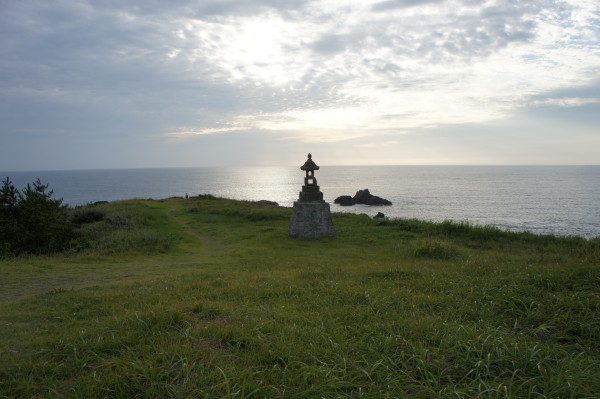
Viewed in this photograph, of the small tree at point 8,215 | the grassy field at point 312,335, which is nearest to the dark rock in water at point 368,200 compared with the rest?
the small tree at point 8,215

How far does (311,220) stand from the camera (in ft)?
60.9

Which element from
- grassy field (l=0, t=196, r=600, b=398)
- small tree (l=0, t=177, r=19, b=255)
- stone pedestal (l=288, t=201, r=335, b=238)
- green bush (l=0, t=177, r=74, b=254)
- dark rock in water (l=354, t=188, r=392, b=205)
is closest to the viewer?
grassy field (l=0, t=196, r=600, b=398)

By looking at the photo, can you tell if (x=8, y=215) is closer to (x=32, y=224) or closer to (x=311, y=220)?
(x=32, y=224)

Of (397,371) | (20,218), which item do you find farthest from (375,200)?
(397,371)

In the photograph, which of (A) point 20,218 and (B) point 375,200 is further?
(B) point 375,200

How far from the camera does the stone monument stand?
18.6 meters

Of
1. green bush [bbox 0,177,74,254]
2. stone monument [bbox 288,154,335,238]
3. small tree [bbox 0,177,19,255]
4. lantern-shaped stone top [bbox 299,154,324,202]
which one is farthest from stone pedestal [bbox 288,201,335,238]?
small tree [bbox 0,177,19,255]

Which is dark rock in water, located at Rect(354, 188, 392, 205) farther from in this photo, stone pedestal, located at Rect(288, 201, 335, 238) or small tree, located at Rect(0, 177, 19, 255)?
small tree, located at Rect(0, 177, 19, 255)

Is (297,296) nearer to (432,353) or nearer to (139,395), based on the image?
(432,353)

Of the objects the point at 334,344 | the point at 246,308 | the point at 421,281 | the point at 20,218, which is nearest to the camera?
the point at 334,344

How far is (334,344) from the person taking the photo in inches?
168

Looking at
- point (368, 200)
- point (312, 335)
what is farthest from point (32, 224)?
point (368, 200)

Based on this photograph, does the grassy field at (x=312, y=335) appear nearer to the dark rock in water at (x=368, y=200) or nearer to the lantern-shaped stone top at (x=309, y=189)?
the lantern-shaped stone top at (x=309, y=189)

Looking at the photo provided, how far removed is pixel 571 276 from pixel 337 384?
5.42 m
